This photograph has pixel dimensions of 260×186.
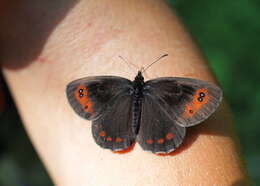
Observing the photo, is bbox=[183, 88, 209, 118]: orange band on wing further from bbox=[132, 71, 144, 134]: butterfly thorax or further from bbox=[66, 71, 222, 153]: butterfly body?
bbox=[132, 71, 144, 134]: butterfly thorax

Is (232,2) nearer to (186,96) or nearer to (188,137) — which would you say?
(186,96)

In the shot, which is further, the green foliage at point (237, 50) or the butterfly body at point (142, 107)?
the green foliage at point (237, 50)

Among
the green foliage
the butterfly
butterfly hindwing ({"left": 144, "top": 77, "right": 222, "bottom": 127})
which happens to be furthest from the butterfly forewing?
the green foliage

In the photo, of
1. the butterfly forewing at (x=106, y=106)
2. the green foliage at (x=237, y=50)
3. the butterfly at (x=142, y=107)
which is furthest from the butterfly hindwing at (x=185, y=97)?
the green foliage at (x=237, y=50)

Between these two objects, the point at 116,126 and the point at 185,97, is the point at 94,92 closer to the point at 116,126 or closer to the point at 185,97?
the point at 116,126

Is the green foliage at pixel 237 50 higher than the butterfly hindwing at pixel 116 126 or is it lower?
lower

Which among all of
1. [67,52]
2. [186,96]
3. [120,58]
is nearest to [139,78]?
[120,58]

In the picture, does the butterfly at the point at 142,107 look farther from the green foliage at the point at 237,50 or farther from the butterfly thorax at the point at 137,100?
the green foliage at the point at 237,50
